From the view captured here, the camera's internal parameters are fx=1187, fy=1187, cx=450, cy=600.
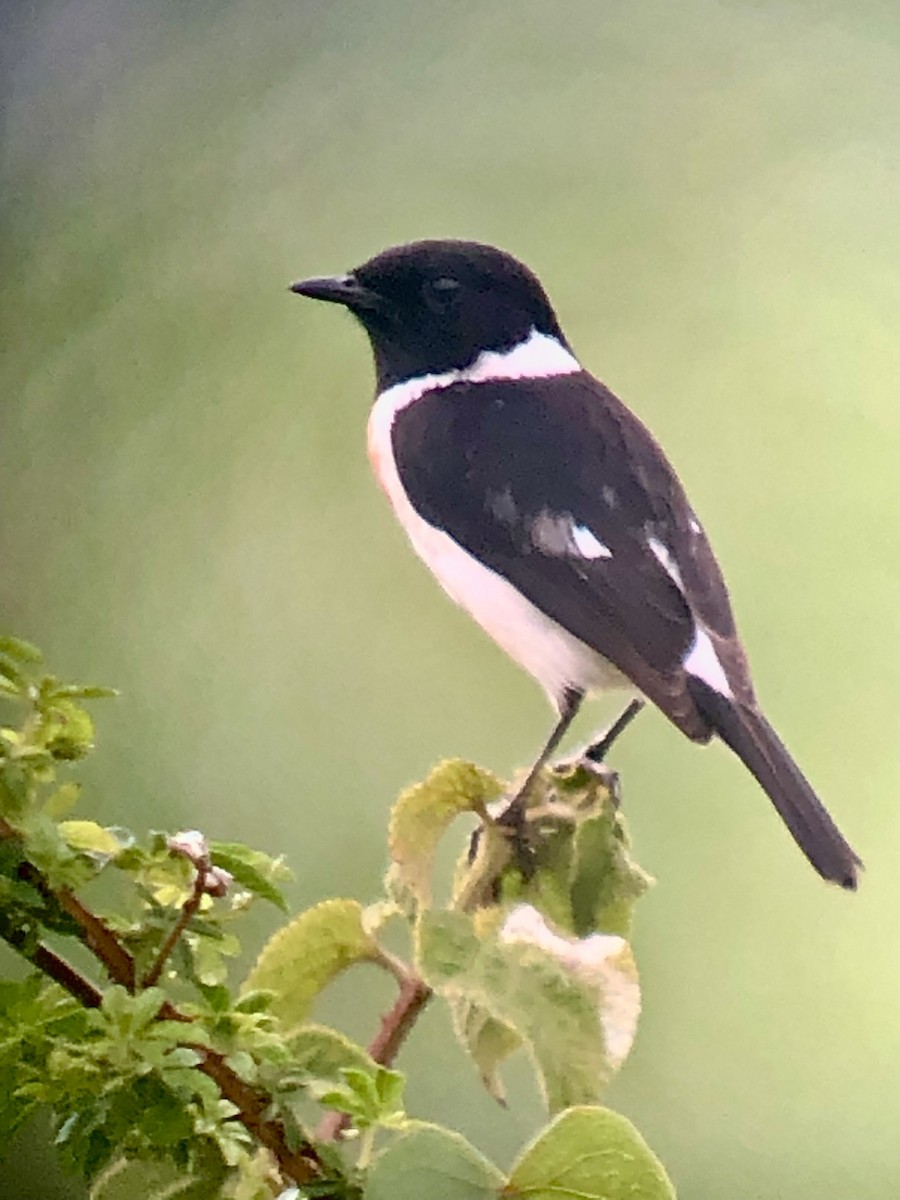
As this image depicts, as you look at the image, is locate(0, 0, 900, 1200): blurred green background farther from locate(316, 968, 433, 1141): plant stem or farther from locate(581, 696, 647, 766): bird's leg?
locate(316, 968, 433, 1141): plant stem

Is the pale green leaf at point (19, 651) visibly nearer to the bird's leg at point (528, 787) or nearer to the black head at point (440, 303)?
the bird's leg at point (528, 787)

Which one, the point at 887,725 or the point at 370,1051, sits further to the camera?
the point at 887,725

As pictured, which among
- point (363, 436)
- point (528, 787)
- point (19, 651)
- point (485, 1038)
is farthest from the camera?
point (363, 436)

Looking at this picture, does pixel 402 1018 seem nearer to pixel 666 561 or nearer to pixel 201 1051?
pixel 201 1051

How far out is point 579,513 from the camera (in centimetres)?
92

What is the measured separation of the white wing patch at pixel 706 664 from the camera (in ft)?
2.83

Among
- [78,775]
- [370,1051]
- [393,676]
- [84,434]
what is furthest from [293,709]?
[370,1051]

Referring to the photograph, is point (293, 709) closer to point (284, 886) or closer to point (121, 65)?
point (284, 886)

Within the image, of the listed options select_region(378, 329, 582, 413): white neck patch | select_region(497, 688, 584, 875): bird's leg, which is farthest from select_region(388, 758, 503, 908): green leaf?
select_region(378, 329, 582, 413): white neck patch

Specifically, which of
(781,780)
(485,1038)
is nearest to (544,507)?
(781,780)

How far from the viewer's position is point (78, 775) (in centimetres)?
103

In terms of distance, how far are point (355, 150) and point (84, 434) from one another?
354mm

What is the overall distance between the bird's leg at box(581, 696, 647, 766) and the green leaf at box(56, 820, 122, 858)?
20.7 inches

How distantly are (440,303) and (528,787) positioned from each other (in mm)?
426
